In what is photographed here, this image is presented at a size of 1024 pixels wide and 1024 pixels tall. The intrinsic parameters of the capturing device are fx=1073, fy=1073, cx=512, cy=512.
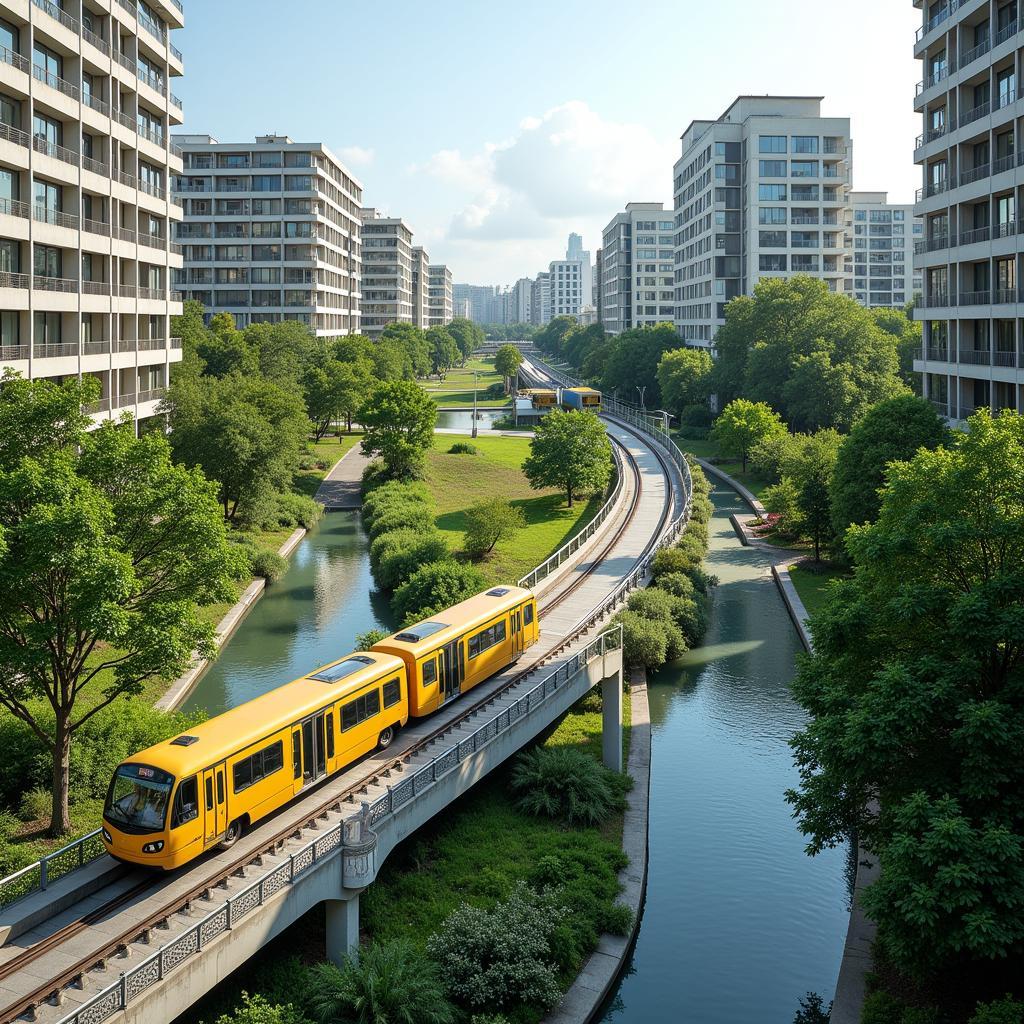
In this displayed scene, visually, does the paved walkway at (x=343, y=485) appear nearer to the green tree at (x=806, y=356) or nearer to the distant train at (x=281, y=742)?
the green tree at (x=806, y=356)

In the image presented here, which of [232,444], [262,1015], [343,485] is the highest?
[232,444]

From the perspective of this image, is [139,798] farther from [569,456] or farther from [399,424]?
[399,424]

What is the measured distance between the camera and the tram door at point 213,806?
19469 mm

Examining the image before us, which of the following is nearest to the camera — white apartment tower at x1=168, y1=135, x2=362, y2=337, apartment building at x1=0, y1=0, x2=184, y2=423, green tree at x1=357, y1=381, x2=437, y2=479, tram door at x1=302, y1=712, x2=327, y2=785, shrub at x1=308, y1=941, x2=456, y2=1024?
shrub at x1=308, y1=941, x2=456, y2=1024

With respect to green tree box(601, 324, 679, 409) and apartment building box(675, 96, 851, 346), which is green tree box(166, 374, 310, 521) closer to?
apartment building box(675, 96, 851, 346)

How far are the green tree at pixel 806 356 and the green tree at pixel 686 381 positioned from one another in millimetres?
4819

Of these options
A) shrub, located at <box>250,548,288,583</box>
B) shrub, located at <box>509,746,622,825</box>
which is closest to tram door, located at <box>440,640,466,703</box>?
shrub, located at <box>509,746,622,825</box>

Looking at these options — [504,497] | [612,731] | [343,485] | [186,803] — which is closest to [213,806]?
[186,803]

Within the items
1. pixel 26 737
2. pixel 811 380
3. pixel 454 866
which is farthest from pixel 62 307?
pixel 811 380

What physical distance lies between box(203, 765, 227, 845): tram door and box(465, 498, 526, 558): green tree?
36053 mm

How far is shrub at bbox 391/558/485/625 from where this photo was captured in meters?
42.2

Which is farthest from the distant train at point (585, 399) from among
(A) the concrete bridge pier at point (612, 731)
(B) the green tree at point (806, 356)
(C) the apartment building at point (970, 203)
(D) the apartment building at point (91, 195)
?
(A) the concrete bridge pier at point (612, 731)

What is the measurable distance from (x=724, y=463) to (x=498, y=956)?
76899 millimetres

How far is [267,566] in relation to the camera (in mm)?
52750
